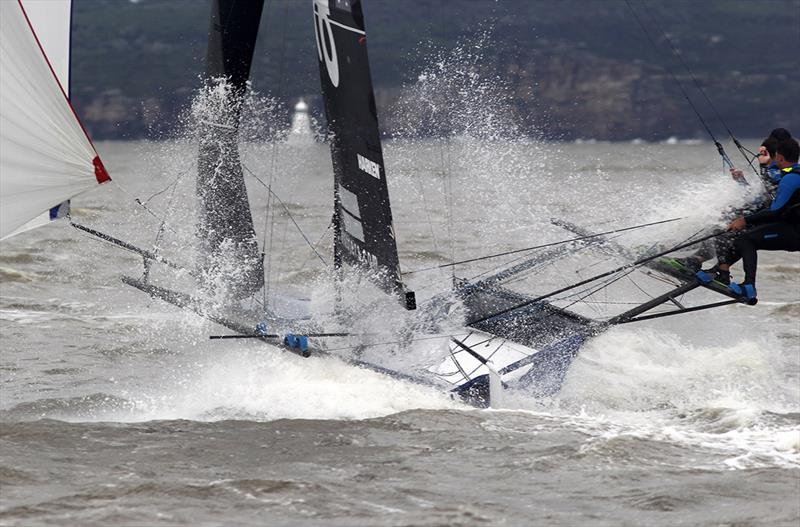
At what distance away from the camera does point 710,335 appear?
1034 centimetres

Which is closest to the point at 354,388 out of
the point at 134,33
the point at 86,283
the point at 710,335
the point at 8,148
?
the point at 8,148

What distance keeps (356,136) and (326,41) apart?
60cm

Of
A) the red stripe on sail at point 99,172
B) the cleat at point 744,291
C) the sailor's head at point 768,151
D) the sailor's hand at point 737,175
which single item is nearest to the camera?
the red stripe on sail at point 99,172

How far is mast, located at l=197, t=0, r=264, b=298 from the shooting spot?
8578 mm

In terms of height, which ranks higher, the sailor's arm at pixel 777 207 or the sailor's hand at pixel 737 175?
the sailor's hand at pixel 737 175

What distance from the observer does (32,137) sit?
632 centimetres

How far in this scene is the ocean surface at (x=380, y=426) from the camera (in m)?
5.84

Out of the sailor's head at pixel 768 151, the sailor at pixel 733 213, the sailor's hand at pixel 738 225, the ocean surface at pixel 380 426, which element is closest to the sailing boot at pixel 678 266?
the sailor at pixel 733 213

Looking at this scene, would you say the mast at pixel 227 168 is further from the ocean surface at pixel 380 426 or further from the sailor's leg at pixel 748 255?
the sailor's leg at pixel 748 255

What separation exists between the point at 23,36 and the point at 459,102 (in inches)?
219

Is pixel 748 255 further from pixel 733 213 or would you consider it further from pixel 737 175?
pixel 737 175

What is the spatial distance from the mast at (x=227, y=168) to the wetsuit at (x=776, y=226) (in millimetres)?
A: 3407

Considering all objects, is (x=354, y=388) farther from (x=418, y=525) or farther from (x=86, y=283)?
(x=86, y=283)

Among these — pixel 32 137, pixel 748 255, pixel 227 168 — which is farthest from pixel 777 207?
pixel 32 137
